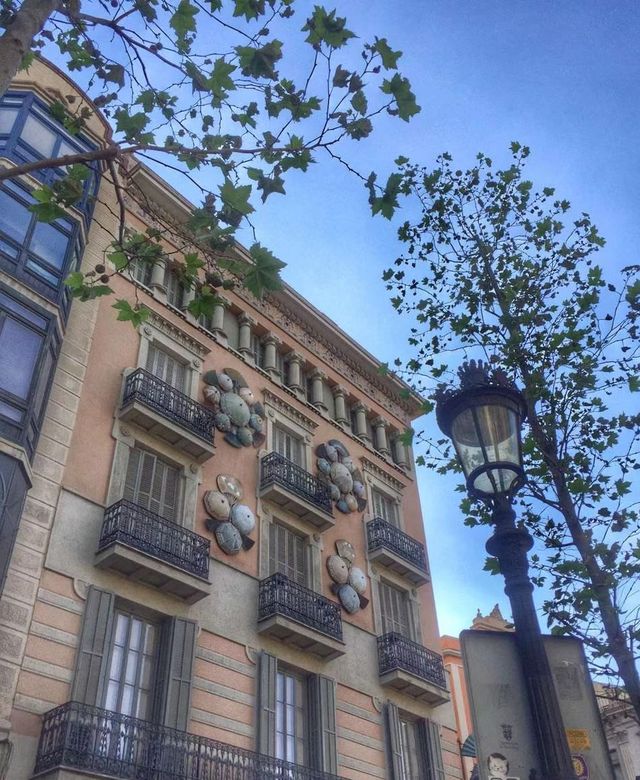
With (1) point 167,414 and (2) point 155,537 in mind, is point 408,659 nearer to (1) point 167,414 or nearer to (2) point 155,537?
(2) point 155,537

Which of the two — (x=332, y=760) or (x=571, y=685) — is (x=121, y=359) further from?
(x=571, y=685)

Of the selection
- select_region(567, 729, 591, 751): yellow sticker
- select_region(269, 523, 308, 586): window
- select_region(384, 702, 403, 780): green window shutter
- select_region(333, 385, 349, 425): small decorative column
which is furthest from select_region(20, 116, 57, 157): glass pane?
select_region(567, 729, 591, 751): yellow sticker

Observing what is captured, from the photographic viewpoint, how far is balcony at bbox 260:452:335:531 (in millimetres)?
19062

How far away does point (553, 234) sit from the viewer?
452 inches

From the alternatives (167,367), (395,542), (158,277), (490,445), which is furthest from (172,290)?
(490,445)

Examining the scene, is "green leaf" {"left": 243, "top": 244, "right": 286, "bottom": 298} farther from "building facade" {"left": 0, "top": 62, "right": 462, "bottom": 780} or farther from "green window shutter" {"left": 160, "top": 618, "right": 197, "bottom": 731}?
"green window shutter" {"left": 160, "top": 618, "right": 197, "bottom": 731}

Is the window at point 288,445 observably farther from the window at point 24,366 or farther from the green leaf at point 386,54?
the green leaf at point 386,54

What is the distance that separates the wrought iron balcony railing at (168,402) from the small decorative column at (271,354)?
411 cm

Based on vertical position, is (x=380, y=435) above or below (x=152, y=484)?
above

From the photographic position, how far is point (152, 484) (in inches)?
659

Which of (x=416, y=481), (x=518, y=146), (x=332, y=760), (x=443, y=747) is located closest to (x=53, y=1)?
(x=518, y=146)

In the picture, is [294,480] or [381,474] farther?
[381,474]

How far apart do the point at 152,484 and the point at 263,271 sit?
10.1 m

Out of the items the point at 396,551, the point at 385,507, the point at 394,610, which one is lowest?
the point at 394,610
